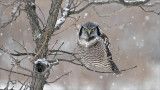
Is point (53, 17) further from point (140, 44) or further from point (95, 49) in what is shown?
point (140, 44)

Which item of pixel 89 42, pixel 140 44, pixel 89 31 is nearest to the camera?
pixel 89 31

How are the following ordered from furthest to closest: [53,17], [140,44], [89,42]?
[140,44]
[89,42]
[53,17]

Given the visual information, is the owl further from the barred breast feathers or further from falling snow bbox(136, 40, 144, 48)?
falling snow bbox(136, 40, 144, 48)

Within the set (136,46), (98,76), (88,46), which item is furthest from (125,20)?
(88,46)

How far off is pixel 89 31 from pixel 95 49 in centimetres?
25

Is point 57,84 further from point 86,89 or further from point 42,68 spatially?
point 42,68

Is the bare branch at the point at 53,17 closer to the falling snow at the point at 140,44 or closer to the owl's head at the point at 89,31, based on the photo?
the owl's head at the point at 89,31

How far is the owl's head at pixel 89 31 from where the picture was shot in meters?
2.57

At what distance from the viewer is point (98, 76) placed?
25.9 ft

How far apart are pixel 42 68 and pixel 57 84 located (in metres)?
6.28

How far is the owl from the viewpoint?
273 centimetres

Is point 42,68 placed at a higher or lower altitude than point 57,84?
higher

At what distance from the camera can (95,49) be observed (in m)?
2.81

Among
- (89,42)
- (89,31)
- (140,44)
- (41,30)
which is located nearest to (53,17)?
(41,30)
